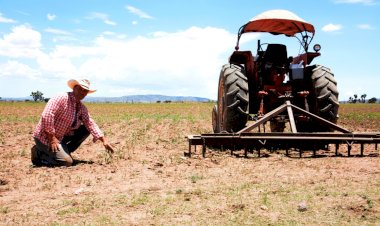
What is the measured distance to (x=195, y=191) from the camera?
4.51 m

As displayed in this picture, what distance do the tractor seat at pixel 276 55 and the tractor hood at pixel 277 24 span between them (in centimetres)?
53

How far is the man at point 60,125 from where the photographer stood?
20.3 feet

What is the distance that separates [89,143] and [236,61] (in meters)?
3.77

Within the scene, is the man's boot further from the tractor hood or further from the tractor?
the tractor hood

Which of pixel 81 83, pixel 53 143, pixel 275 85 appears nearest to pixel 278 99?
pixel 275 85

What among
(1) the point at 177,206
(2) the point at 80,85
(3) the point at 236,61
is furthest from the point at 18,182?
(3) the point at 236,61

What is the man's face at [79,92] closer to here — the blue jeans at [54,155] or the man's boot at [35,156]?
the blue jeans at [54,155]

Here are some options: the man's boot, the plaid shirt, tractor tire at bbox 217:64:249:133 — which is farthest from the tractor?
the man's boot

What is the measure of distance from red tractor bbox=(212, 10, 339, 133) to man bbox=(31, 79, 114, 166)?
239cm

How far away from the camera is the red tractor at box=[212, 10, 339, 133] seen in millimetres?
7383

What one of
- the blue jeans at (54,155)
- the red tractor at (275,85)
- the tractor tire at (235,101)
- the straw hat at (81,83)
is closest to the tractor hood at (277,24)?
the red tractor at (275,85)

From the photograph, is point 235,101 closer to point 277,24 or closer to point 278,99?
point 278,99

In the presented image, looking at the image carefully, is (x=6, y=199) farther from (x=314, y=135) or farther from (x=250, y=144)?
(x=314, y=135)

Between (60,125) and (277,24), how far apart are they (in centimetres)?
538
